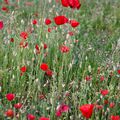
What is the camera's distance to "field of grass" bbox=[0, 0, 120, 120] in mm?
2502

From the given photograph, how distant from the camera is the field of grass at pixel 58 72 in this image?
8.21 feet

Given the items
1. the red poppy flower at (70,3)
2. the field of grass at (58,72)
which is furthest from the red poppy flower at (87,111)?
the red poppy flower at (70,3)

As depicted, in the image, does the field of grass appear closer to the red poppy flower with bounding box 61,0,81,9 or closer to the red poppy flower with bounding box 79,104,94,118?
the red poppy flower with bounding box 61,0,81,9

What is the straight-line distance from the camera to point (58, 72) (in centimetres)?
326

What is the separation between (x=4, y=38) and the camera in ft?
12.2

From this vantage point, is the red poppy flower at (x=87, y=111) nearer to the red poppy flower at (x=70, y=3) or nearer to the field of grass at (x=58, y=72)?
the field of grass at (x=58, y=72)

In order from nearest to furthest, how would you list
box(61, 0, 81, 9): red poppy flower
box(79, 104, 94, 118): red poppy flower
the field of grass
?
box(79, 104, 94, 118): red poppy flower → the field of grass → box(61, 0, 81, 9): red poppy flower

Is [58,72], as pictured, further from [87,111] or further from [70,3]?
[87,111]

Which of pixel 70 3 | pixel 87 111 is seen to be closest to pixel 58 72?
pixel 70 3

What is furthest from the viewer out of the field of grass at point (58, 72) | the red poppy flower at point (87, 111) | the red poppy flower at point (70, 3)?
the red poppy flower at point (70, 3)

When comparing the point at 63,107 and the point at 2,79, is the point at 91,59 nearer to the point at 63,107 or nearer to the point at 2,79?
the point at 2,79

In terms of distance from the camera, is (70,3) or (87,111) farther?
(70,3)

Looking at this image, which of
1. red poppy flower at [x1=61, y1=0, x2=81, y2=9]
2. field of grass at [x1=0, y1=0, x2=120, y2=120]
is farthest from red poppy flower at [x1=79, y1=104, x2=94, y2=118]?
red poppy flower at [x1=61, y1=0, x2=81, y2=9]

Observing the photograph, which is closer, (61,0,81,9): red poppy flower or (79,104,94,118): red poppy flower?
(79,104,94,118): red poppy flower
